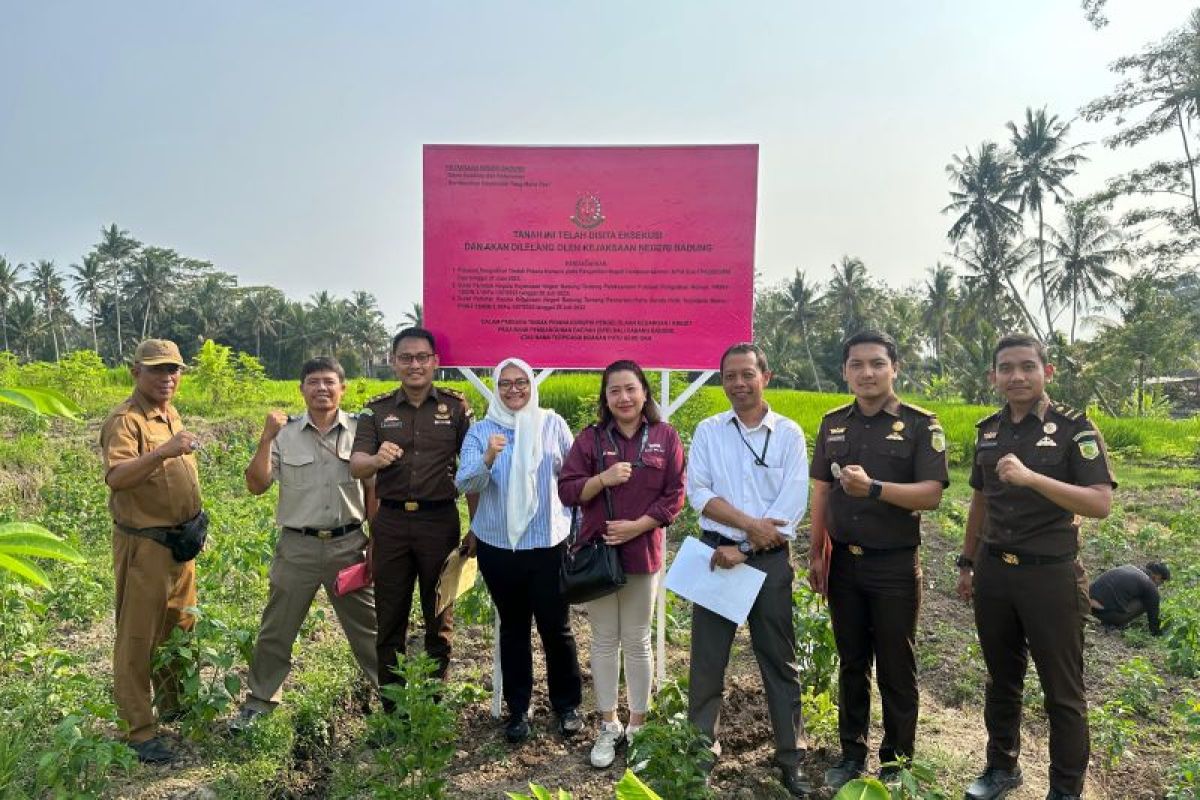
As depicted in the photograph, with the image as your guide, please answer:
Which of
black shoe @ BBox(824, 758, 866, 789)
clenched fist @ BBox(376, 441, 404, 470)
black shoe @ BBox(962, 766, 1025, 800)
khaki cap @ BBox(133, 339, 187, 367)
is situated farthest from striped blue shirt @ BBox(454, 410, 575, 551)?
black shoe @ BBox(962, 766, 1025, 800)

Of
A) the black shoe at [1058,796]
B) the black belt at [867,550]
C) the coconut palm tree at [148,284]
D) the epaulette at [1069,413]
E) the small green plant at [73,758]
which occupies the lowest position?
the black shoe at [1058,796]

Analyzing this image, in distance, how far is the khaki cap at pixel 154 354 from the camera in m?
3.29

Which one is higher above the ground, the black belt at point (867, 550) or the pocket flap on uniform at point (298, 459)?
the pocket flap on uniform at point (298, 459)

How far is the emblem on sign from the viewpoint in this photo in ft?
12.5

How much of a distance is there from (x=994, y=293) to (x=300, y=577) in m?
37.8

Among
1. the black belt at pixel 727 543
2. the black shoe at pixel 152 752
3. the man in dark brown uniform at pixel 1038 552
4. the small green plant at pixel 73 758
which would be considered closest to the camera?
the small green plant at pixel 73 758

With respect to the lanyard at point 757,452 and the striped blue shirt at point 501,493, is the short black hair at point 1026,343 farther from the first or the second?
the striped blue shirt at point 501,493

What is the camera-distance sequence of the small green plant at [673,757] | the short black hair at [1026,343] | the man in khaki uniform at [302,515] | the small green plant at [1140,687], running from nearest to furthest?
the small green plant at [673,757], the short black hair at [1026,343], the man in khaki uniform at [302,515], the small green plant at [1140,687]

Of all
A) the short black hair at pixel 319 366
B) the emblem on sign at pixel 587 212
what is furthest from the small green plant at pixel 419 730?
the emblem on sign at pixel 587 212

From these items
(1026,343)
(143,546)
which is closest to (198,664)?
(143,546)

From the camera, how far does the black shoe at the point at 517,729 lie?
11.5 ft

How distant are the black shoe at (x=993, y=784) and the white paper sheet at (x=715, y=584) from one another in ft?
3.82

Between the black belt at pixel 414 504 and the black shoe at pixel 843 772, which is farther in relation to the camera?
the black belt at pixel 414 504

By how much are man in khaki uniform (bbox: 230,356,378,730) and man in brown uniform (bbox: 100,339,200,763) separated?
14.4 inches
